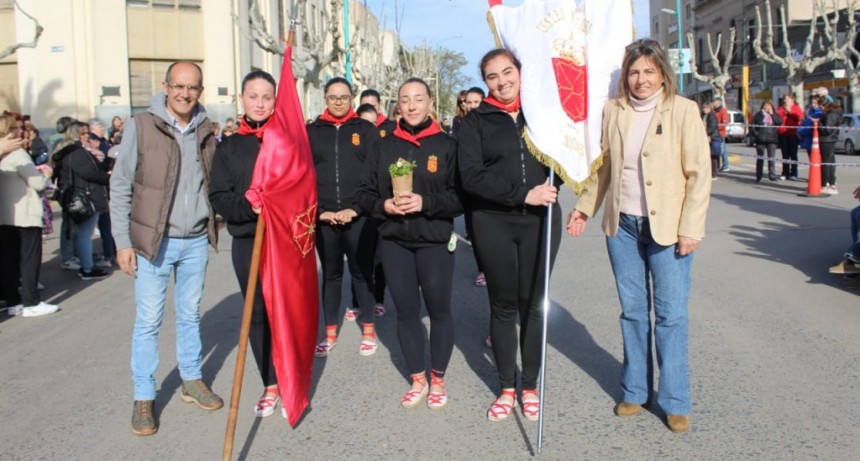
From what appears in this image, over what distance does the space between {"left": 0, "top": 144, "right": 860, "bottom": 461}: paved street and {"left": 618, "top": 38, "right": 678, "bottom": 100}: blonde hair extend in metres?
1.89

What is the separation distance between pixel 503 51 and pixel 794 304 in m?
4.19

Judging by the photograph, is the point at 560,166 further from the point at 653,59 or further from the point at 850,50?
the point at 850,50

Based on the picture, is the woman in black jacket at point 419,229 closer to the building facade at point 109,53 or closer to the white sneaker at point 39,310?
the white sneaker at point 39,310

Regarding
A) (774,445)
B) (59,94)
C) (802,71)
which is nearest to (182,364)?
(774,445)

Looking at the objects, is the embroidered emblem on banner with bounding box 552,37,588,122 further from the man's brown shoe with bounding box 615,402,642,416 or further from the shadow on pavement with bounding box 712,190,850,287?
the shadow on pavement with bounding box 712,190,850,287

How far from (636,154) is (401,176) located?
131 centimetres

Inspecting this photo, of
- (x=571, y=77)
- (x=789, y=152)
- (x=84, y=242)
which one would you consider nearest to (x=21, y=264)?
(x=84, y=242)

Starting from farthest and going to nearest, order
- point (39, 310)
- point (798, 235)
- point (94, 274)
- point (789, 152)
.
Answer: point (789, 152) → point (798, 235) → point (94, 274) → point (39, 310)

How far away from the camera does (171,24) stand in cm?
2614

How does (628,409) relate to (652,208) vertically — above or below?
below

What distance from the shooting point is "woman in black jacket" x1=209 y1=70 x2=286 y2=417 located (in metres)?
4.64

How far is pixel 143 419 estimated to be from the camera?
15.0 feet

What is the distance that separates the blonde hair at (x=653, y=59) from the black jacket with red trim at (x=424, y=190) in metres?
1.16

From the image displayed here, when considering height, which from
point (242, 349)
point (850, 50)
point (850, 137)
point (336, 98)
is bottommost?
point (242, 349)
